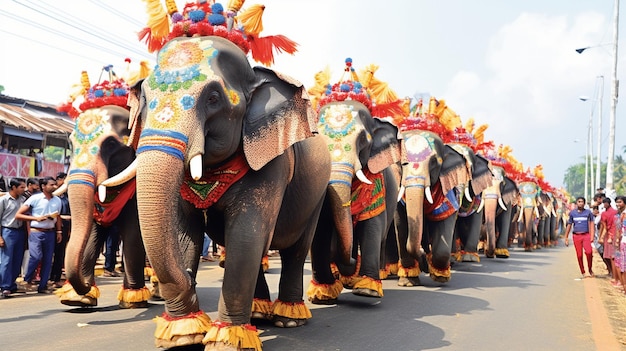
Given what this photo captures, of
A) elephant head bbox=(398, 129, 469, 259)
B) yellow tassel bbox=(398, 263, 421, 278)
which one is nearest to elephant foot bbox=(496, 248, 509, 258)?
elephant head bbox=(398, 129, 469, 259)

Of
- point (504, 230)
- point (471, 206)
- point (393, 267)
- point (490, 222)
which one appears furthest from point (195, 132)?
point (504, 230)

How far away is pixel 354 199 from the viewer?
763 centimetres

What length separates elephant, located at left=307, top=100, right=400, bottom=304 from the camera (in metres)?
7.08

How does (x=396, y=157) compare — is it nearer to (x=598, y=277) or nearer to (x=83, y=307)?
(x=83, y=307)

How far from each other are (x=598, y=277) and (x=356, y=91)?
8.12 meters

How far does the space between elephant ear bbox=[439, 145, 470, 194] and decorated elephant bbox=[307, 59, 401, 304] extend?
5.45 feet

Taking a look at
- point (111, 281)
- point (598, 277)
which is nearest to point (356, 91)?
point (111, 281)

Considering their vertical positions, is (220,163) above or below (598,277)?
above

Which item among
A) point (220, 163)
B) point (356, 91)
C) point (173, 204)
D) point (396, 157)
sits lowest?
point (173, 204)

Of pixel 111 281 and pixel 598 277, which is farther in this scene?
pixel 598 277

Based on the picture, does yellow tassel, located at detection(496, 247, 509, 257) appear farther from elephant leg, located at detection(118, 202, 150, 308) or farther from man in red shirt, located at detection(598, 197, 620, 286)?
elephant leg, located at detection(118, 202, 150, 308)

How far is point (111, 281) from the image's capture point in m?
10.5

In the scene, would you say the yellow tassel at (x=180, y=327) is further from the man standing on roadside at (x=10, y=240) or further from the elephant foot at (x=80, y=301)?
the man standing on roadside at (x=10, y=240)

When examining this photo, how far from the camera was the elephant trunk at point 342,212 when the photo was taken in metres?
6.86
